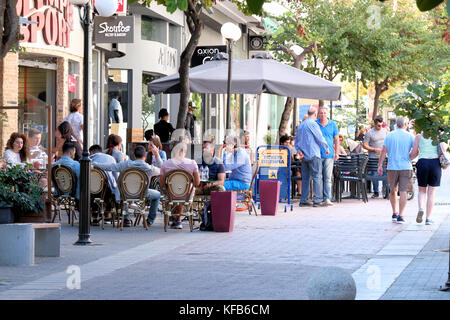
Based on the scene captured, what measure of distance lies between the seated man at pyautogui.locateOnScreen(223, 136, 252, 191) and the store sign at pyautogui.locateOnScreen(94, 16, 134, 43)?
703 centimetres

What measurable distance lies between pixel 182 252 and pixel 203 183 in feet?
12.5

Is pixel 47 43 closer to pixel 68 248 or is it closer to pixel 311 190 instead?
pixel 311 190

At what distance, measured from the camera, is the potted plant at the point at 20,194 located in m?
11.6

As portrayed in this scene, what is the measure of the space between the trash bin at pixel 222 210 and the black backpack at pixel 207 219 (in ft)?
0.34

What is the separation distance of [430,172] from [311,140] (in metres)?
4.73

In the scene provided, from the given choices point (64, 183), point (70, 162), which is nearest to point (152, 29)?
point (70, 162)

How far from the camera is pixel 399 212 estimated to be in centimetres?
1662

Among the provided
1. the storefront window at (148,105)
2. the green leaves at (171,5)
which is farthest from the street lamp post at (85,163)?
the storefront window at (148,105)

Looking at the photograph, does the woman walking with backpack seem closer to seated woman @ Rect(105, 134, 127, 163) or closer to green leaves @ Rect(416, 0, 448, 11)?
seated woman @ Rect(105, 134, 127, 163)

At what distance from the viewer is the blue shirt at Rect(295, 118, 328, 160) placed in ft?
66.8

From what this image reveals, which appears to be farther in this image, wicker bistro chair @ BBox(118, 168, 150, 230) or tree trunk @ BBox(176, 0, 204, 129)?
tree trunk @ BBox(176, 0, 204, 129)

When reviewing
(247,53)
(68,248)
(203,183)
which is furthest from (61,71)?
(247,53)

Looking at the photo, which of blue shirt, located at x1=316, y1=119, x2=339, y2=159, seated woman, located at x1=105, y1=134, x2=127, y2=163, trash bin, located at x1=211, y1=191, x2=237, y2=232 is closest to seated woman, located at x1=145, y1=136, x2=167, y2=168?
seated woman, located at x1=105, y1=134, x2=127, y2=163

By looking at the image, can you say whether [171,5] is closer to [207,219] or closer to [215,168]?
[207,219]
